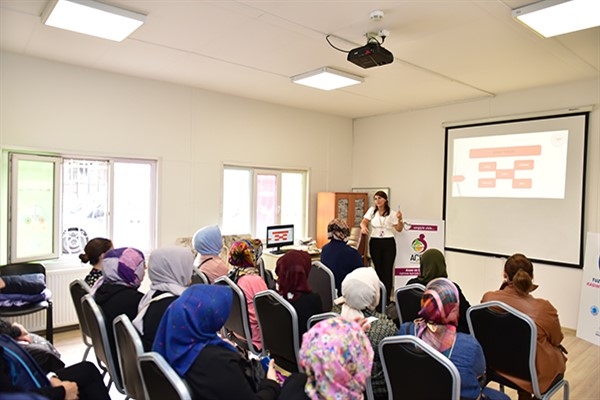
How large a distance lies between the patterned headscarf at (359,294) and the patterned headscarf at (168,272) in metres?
0.87

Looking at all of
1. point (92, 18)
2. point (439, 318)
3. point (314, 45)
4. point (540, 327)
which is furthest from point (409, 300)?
point (92, 18)

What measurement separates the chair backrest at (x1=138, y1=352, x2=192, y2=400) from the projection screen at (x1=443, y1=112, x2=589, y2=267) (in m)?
4.75

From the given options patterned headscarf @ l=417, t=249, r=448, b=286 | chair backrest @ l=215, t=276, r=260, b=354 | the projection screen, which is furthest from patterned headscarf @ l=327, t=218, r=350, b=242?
the projection screen

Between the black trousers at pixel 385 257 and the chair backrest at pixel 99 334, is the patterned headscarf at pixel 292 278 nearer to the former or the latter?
the chair backrest at pixel 99 334

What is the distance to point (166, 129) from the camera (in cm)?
486

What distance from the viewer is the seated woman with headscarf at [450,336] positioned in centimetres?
175

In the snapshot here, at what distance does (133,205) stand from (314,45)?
286 centimetres

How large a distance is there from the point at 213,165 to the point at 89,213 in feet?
5.24

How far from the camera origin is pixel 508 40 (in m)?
3.34

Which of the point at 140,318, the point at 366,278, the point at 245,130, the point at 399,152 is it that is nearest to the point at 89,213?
the point at 245,130

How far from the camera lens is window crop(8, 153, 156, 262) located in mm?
3963

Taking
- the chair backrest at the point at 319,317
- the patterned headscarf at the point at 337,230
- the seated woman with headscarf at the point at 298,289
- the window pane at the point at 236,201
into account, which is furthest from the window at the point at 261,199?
the chair backrest at the point at 319,317

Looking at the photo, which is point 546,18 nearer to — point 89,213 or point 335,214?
point 335,214

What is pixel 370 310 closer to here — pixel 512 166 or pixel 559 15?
pixel 559 15
